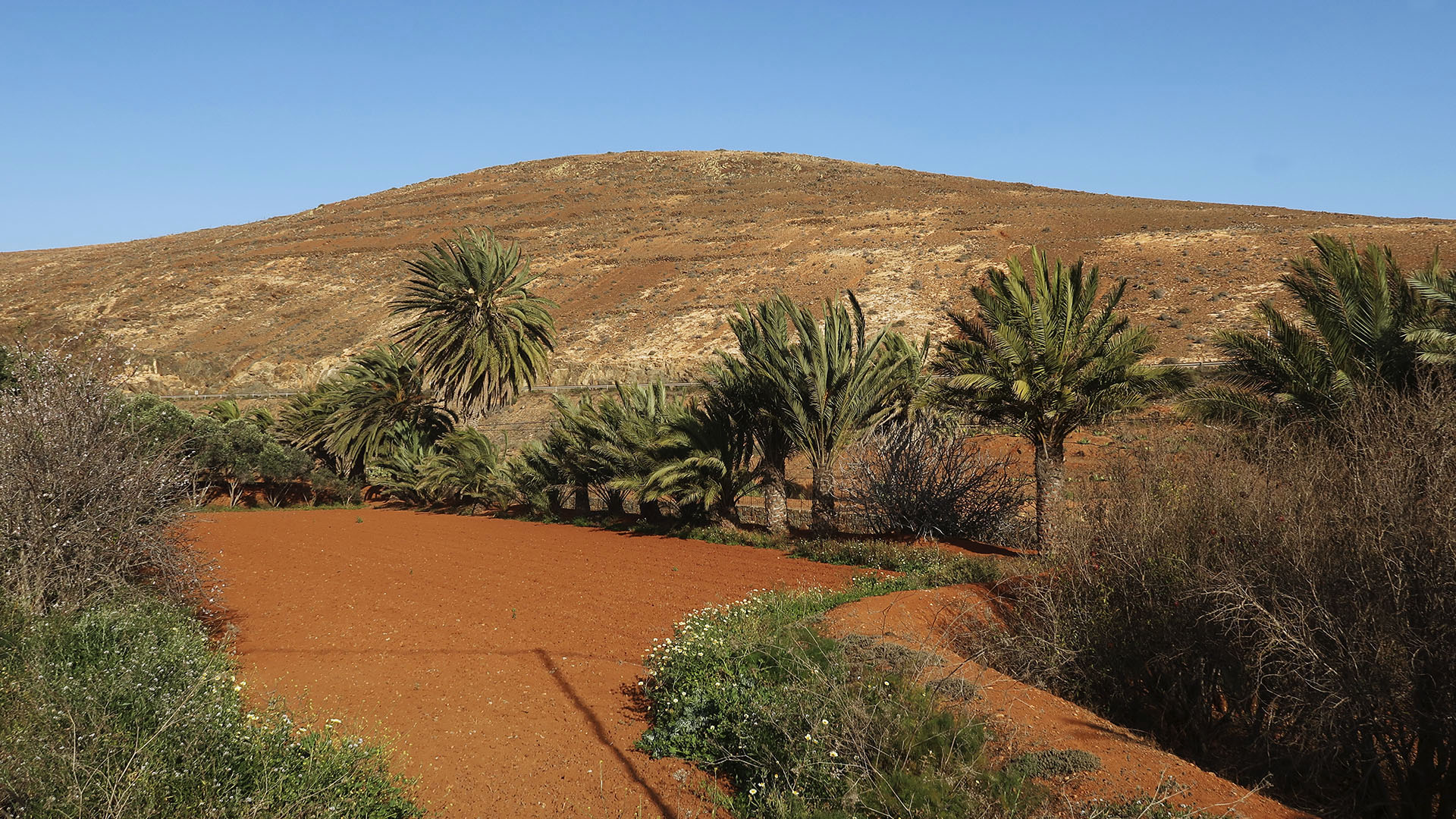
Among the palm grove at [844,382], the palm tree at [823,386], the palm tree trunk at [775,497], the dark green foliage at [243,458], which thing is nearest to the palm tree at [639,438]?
the palm grove at [844,382]

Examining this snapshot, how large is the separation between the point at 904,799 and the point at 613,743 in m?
2.26

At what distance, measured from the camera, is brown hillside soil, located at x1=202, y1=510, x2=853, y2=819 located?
573cm

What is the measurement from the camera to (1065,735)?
563 cm

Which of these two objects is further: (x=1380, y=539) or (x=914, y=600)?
(x=914, y=600)

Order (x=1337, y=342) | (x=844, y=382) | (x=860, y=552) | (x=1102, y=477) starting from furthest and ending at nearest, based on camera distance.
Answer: (x=844, y=382), (x=860, y=552), (x=1337, y=342), (x=1102, y=477)

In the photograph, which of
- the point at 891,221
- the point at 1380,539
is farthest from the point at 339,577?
the point at 891,221

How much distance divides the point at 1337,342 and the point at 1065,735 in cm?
800

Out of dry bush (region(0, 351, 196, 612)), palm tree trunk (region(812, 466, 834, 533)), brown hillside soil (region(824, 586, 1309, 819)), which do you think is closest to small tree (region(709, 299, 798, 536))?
palm tree trunk (region(812, 466, 834, 533))

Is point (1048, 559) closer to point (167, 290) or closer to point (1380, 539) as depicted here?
point (1380, 539)

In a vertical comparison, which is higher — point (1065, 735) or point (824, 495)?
point (824, 495)

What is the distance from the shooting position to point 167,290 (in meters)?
55.2

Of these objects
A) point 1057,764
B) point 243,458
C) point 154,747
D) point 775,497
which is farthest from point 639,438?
point 243,458

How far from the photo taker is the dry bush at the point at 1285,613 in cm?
511

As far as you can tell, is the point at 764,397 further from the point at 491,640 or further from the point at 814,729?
the point at 814,729
